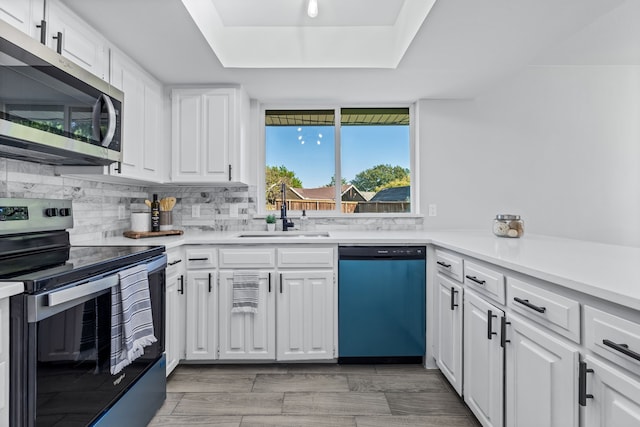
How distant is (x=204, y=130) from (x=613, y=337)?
8.59 feet

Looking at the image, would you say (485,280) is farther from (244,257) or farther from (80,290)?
(80,290)

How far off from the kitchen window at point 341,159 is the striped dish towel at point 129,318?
70.1 inches

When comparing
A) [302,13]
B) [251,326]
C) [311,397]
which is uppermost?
[302,13]

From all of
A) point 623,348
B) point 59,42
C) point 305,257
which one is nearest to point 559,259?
point 623,348

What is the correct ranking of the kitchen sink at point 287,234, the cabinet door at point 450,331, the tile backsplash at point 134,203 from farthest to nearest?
the kitchen sink at point 287,234 → the cabinet door at point 450,331 → the tile backsplash at point 134,203

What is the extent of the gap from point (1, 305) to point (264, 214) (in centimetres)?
218

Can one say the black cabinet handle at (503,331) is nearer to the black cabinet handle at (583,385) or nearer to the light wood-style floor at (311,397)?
the black cabinet handle at (583,385)

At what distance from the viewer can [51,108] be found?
133 centimetres

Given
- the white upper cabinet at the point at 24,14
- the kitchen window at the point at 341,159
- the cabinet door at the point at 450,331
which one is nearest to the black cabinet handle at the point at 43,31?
the white upper cabinet at the point at 24,14

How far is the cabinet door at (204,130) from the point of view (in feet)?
8.66

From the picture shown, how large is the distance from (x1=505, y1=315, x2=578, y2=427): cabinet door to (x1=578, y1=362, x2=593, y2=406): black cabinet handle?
21 millimetres

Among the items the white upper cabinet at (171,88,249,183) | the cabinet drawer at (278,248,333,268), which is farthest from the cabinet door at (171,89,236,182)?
the cabinet drawer at (278,248,333,268)

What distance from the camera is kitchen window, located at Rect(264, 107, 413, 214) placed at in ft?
10.5

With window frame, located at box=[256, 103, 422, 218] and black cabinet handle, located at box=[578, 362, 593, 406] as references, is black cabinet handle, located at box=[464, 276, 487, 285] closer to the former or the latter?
black cabinet handle, located at box=[578, 362, 593, 406]
